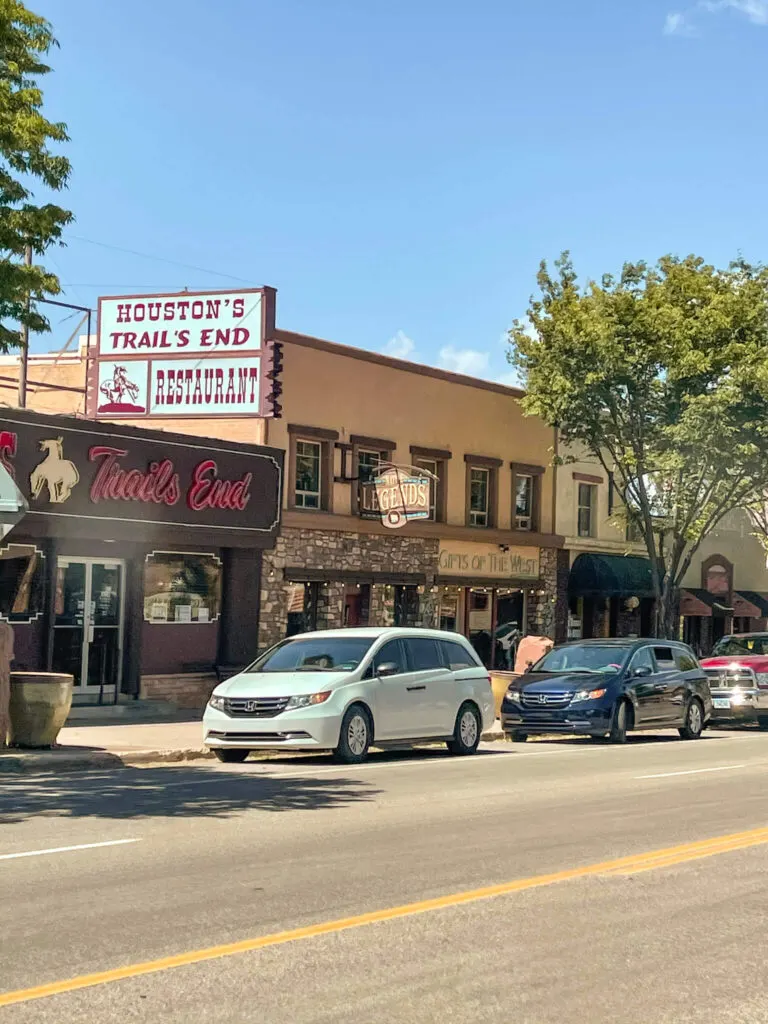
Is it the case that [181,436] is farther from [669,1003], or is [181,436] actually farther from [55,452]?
[669,1003]

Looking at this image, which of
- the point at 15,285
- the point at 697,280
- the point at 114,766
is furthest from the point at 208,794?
the point at 697,280

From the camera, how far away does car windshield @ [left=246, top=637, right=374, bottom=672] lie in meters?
18.2

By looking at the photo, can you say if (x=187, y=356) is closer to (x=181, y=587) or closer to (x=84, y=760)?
(x=181, y=587)

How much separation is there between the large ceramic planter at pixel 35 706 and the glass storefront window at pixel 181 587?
756cm

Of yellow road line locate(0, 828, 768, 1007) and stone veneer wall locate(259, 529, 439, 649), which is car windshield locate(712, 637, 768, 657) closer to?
stone veneer wall locate(259, 529, 439, 649)

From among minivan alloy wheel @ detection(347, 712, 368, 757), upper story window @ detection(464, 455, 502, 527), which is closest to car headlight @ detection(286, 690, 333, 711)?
minivan alloy wheel @ detection(347, 712, 368, 757)

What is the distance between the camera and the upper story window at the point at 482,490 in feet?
116

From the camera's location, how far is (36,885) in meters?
8.70

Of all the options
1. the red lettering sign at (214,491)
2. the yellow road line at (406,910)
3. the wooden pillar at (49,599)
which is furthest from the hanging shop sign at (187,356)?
the yellow road line at (406,910)

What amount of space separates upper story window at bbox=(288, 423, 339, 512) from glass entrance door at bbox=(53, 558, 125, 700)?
18.5 feet

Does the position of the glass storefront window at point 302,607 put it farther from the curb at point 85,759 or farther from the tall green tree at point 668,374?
the curb at point 85,759

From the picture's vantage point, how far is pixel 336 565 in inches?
1211

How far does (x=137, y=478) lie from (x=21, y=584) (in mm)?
2861

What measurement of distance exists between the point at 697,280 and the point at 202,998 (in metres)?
27.9
